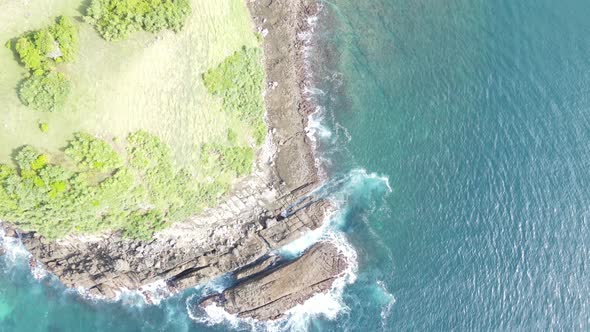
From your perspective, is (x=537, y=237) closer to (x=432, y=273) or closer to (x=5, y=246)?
(x=432, y=273)

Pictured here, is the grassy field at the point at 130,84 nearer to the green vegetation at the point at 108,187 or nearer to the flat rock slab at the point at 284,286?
the green vegetation at the point at 108,187

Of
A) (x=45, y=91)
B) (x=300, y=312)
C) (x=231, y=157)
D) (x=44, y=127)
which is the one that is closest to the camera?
(x=45, y=91)

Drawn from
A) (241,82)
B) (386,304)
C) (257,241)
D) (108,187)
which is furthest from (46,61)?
(386,304)

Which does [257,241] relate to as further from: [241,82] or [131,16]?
[131,16]

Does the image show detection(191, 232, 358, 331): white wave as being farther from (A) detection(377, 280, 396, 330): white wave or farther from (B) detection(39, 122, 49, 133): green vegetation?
(B) detection(39, 122, 49, 133): green vegetation

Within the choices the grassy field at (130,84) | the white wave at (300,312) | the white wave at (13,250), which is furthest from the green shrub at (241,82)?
the white wave at (13,250)

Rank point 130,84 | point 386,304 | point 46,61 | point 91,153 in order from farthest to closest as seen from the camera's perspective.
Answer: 1. point 386,304
2. point 130,84
3. point 91,153
4. point 46,61

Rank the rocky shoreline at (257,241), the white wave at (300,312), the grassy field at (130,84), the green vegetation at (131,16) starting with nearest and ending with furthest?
the grassy field at (130,84)
the green vegetation at (131,16)
the rocky shoreline at (257,241)
the white wave at (300,312)
